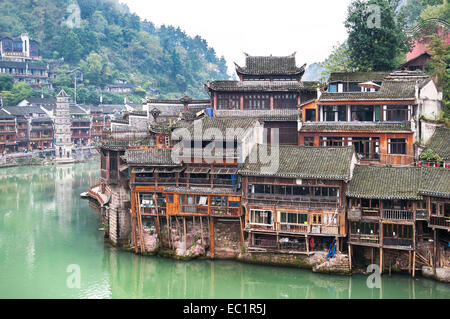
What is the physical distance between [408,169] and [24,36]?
9046cm

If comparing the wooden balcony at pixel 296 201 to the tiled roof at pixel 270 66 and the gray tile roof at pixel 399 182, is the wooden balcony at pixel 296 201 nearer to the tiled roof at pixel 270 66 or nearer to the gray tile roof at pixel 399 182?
the gray tile roof at pixel 399 182

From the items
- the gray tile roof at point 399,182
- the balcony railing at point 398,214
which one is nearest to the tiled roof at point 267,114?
the gray tile roof at point 399,182

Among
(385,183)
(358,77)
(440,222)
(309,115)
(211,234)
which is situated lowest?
(211,234)

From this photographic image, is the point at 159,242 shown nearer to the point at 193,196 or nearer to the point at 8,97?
the point at 193,196

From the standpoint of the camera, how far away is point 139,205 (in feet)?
93.1

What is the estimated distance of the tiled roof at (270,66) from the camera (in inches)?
1451

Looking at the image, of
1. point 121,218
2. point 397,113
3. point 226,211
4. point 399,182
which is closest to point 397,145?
point 397,113

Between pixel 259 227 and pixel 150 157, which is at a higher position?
pixel 150 157

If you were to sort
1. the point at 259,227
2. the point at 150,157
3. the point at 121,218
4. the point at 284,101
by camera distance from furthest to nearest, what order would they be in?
the point at 284,101, the point at 121,218, the point at 150,157, the point at 259,227

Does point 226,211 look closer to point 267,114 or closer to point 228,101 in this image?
point 267,114

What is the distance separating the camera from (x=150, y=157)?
27953 millimetres

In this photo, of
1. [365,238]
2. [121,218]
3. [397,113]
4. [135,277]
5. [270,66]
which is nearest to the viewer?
[365,238]

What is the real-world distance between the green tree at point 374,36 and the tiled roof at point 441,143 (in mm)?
11351

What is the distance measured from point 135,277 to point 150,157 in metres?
6.50
